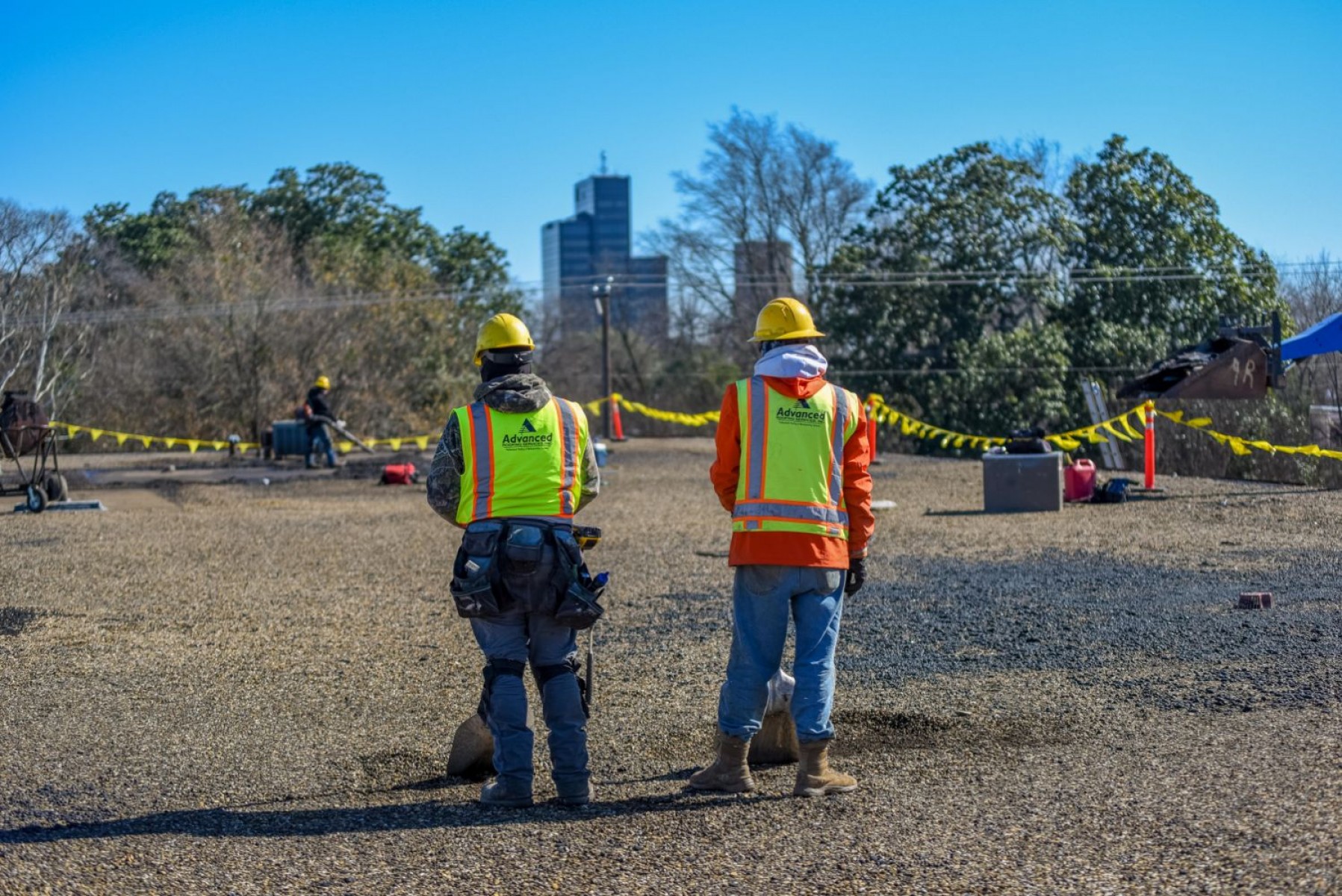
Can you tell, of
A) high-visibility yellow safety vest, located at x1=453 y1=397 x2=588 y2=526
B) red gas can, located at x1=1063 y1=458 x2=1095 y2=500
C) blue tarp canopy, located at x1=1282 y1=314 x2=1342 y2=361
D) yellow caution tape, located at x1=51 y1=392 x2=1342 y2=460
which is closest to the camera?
high-visibility yellow safety vest, located at x1=453 y1=397 x2=588 y2=526

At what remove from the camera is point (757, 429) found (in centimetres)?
557

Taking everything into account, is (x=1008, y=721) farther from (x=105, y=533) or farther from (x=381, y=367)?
(x=381, y=367)

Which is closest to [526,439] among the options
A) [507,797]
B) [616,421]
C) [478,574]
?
[478,574]

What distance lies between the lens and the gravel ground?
14.9 ft

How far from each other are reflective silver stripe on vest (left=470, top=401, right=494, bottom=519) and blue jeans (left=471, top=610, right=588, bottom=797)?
437 mm

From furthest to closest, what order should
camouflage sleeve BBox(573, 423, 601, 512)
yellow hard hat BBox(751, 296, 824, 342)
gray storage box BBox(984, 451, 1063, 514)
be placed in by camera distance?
gray storage box BBox(984, 451, 1063, 514)
camouflage sleeve BBox(573, 423, 601, 512)
yellow hard hat BBox(751, 296, 824, 342)

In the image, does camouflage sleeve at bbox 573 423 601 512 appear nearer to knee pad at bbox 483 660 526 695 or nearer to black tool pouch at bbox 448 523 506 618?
black tool pouch at bbox 448 523 506 618

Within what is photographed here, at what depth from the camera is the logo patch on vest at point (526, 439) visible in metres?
5.57

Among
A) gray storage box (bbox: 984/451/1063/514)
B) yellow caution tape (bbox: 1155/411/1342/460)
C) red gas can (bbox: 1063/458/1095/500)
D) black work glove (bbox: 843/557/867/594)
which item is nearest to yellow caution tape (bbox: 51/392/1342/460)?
yellow caution tape (bbox: 1155/411/1342/460)

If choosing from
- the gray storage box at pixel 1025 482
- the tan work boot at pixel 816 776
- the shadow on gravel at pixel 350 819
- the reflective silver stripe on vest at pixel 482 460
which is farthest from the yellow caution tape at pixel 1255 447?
the reflective silver stripe on vest at pixel 482 460

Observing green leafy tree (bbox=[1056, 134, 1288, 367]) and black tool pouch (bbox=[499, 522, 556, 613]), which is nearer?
black tool pouch (bbox=[499, 522, 556, 613])

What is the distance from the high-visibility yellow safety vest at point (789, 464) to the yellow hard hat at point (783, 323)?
19 cm

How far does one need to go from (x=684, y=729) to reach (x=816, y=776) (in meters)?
1.41

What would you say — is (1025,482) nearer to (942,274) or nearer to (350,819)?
(350,819)
